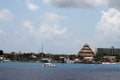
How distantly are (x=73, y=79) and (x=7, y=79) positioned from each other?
797 inches

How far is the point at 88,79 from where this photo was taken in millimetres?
130500

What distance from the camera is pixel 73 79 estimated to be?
129m

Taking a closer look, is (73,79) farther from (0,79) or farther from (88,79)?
(0,79)

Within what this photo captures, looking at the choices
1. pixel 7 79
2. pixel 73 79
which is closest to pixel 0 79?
pixel 7 79

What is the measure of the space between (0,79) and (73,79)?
72.3 feet

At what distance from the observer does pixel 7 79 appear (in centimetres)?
12012

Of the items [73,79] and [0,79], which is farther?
[73,79]

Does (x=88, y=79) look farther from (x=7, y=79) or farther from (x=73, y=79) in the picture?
(x=7, y=79)

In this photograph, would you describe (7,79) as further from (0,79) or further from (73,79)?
(73,79)

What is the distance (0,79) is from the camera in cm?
11988

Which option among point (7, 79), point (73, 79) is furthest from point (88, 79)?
point (7, 79)

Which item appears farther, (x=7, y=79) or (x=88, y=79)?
(x=88, y=79)

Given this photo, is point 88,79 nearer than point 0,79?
No

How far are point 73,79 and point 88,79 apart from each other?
466cm
